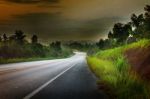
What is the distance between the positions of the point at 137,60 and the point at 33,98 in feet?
49.8

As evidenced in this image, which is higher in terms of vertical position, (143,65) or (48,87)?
(143,65)

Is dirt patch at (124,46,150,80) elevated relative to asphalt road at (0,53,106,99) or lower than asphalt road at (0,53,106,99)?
elevated

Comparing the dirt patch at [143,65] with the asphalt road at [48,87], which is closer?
Answer: the asphalt road at [48,87]

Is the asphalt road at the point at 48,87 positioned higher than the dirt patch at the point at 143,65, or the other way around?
the dirt patch at the point at 143,65

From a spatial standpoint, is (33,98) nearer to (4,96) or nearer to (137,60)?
(4,96)

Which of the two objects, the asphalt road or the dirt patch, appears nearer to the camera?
the asphalt road

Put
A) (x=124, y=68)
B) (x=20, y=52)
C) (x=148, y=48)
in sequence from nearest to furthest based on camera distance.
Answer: (x=124, y=68) < (x=148, y=48) < (x=20, y=52)

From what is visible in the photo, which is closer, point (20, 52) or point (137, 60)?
point (137, 60)

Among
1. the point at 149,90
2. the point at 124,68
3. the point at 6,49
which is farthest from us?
the point at 6,49

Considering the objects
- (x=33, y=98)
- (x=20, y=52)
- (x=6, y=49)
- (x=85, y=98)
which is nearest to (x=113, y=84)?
(x=85, y=98)

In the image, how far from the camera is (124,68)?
65.7 feet

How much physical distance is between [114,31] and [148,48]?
9101 cm

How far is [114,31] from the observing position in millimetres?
116062

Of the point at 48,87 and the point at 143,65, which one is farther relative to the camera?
the point at 143,65
